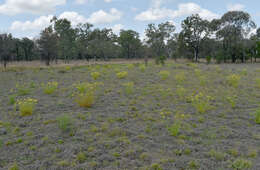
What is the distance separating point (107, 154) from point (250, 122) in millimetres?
3507

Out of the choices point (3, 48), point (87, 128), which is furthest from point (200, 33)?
point (87, 128)

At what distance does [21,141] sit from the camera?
12.2 ft

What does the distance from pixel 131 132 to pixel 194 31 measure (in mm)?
34633

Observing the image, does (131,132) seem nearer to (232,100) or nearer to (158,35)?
(232,100)

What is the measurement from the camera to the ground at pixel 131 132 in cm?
302

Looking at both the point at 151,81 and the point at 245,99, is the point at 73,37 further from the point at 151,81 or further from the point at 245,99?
the point at 245,99

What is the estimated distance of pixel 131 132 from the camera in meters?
3.96

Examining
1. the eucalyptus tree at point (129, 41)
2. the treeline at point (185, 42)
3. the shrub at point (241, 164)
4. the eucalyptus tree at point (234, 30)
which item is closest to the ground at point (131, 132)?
the shrub at point (241, 164)

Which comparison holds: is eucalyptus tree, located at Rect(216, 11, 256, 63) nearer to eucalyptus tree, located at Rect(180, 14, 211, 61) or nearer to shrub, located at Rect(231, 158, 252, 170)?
eucalyptus tree, located at Rect(180, 14, 211, 61)

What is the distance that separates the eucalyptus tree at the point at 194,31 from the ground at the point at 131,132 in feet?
99.6

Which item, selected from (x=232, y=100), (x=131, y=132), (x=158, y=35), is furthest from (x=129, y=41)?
(x=131, y=132)

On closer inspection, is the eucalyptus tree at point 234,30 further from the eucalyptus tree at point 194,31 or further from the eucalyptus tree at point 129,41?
the eucalyptus tree at point 129,41

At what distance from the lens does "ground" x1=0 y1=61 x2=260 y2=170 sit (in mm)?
3021

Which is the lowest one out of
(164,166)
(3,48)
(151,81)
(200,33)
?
(164,166)
